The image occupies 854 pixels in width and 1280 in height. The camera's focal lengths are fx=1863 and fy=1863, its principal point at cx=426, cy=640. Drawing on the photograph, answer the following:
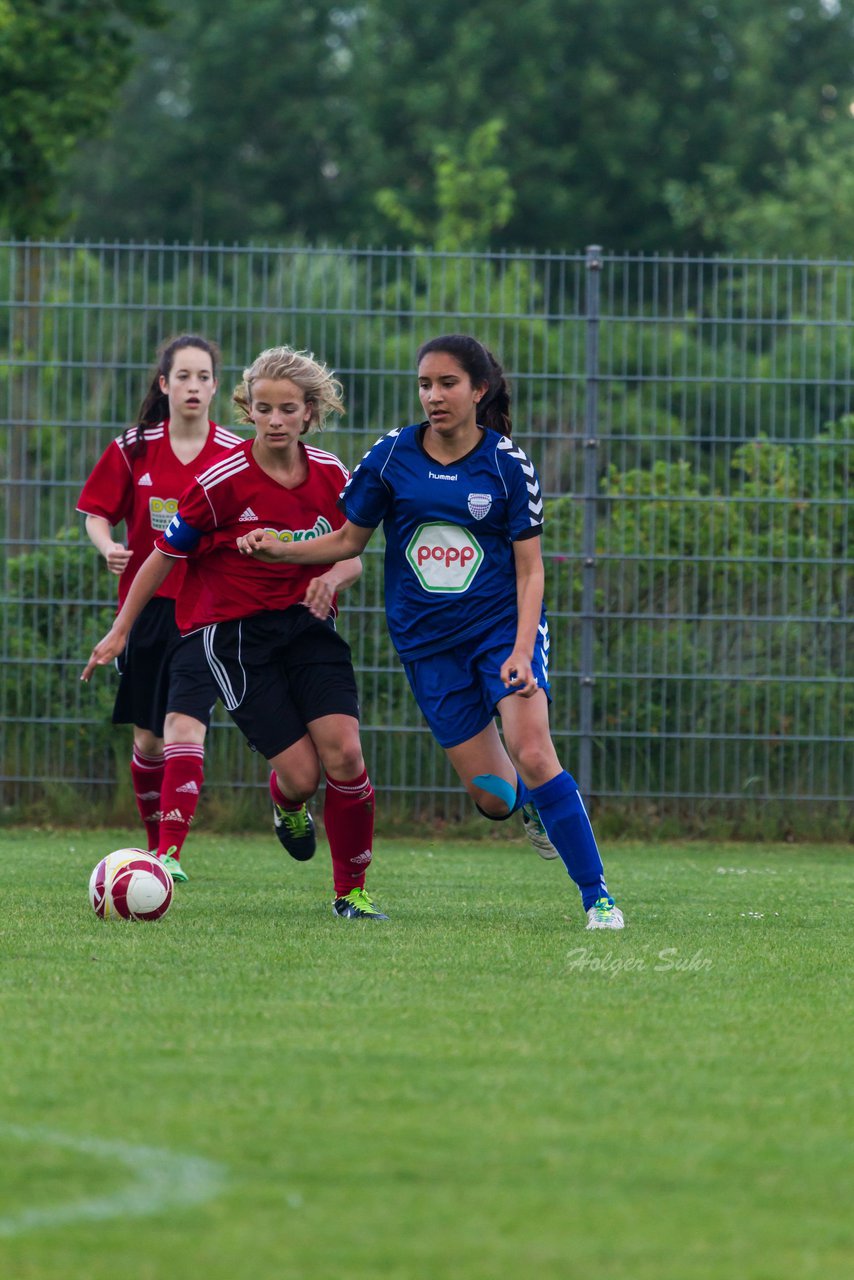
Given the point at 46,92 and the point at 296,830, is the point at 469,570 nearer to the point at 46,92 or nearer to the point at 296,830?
the point at 296,830

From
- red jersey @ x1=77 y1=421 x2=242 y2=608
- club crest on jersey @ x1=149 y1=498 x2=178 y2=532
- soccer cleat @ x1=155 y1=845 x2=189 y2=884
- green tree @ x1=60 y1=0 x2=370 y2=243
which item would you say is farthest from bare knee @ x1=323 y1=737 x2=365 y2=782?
green tree @ x1=60 y1=0 x2=370 y2=243

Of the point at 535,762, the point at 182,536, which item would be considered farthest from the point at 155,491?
the point at 535,762

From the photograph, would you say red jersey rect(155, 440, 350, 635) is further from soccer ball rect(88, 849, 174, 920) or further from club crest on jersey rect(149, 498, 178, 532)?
club crest on jersey rect(149, 498, 178, 532)

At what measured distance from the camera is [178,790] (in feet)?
22.7

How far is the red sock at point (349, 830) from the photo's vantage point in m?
6.22

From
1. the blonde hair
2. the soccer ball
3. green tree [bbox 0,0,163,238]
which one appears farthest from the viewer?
green tree [bbox 0,0,163,238]

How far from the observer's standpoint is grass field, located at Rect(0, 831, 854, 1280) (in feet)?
8.40

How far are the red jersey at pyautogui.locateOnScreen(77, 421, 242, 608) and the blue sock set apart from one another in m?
2.24

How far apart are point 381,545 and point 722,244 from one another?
89.6 ft

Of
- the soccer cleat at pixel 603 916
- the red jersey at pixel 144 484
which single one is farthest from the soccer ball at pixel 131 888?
the red jersey at pixel 144 484

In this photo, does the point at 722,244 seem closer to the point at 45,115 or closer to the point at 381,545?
the point at 45,115

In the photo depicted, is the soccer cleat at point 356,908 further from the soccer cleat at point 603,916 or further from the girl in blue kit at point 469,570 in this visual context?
the soccer cleat at point 603,916

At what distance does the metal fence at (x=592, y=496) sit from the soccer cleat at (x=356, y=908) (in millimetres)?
3530

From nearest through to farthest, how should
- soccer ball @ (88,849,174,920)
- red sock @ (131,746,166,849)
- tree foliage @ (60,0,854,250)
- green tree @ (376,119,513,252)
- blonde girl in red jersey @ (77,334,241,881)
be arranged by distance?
soccer ball @ (88,849,174,920) < blonde girl in red jersey @ (77,334,241,881) < red sock @ (131,746,166,849) < green tree @ (376,119,513,252) < tree foliage @ (60,0,854,250)
